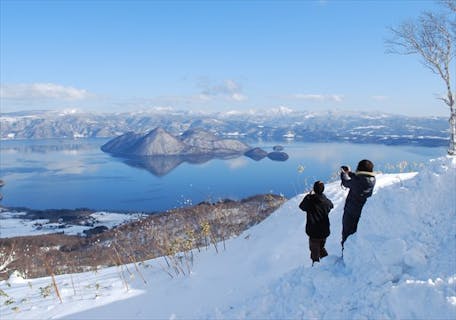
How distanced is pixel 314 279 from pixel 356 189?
4.84ft

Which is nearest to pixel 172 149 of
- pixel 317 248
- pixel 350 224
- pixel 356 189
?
pixel 317 248

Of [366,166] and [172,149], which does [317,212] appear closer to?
[366,166]

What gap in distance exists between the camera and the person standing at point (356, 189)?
5.47 m

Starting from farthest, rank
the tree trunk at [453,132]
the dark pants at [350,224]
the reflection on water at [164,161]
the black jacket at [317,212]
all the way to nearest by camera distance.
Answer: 1. the reflection on water at [164,161]
2. the tree trunk at [453,132]
3. the black jacket at [317,212]
4. the dark pants at [350,224]

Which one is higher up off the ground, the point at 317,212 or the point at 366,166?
the point at 366,166

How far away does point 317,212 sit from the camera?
19.1 feet

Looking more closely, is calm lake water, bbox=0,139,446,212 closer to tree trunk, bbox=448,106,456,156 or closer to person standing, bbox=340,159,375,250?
tree trunk, bbox=448,106,456,156

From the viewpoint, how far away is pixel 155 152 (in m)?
170

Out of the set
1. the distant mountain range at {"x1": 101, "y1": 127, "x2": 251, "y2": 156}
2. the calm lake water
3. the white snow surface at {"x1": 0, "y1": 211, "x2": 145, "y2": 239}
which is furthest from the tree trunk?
the distant mountain range at {"x1": 101, "y1": 127, "x2": 251, "y2": 156}

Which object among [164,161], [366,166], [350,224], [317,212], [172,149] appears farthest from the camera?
[172,149]

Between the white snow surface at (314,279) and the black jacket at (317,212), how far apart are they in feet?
1.72

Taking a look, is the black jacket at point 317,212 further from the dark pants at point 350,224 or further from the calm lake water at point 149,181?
the calm lake water at point 149,181

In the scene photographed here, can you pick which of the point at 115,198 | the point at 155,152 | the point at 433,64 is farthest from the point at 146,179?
the point at 433,64

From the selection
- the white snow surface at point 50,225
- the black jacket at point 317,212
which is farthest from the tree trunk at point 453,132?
the white snow surface at point 50,225
